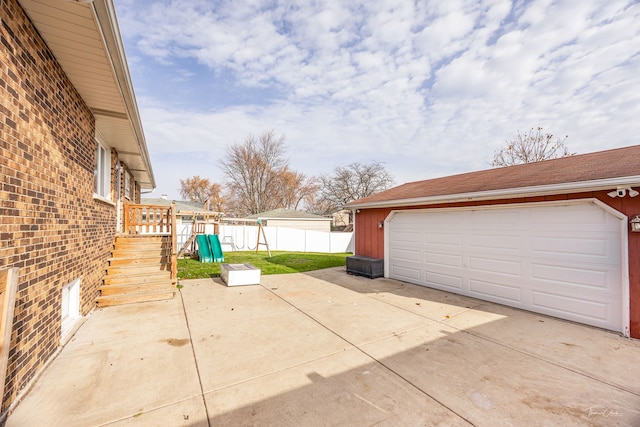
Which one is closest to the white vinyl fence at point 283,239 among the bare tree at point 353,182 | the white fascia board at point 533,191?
the white fascia board at point 533,191

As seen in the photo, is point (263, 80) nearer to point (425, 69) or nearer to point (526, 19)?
point (425, 69)

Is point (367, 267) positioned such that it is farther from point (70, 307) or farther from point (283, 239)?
point (283, 239)

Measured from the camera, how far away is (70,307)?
4227 mm

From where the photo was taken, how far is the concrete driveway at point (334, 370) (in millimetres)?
2395

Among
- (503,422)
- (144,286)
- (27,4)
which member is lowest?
(503,422)

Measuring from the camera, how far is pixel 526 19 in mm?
6652

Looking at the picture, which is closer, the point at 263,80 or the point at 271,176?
the point at 263,80

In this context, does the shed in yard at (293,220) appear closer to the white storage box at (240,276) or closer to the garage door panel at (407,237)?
the white storage box at (240,276)

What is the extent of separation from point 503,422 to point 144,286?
21.9 feet

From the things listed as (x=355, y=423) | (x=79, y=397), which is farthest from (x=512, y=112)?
(x=79, y=397)

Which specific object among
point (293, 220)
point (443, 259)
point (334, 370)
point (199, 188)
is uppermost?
point (199, 188)

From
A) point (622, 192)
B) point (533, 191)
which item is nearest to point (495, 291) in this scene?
point (533, 191)

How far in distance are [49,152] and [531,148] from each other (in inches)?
1041

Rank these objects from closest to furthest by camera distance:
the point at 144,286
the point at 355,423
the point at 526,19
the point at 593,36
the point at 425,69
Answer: the point at 355,423
the point at 144,286
the point at 526,19
the point at 593,36
the point at 425,69
